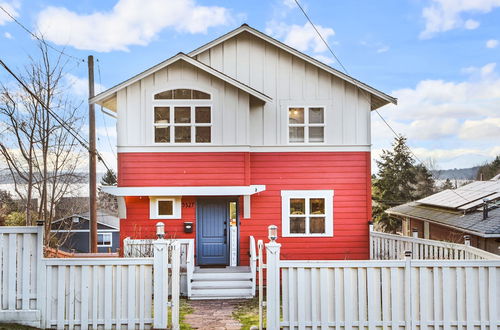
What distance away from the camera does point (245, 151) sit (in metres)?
10.5

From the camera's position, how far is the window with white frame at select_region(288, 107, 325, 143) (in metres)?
11.4

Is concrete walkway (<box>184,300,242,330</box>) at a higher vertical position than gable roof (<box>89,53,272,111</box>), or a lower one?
lower

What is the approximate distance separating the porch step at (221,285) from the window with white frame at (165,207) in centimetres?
178

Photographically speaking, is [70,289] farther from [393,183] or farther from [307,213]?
[393,183]

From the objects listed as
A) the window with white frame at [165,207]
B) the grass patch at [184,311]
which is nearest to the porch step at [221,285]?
the grass patch at [184,311]

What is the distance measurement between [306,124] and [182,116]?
3.51 metres

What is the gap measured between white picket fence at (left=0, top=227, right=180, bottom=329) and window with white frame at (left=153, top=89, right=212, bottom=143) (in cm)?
513

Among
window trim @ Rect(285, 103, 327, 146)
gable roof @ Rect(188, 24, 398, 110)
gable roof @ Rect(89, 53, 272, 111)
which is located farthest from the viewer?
window trim @ Rect(285, 103, 327, 146)

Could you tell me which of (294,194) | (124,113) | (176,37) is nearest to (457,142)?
(176,37)

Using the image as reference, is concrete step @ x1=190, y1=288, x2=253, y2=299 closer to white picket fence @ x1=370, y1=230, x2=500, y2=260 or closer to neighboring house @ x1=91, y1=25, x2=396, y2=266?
neighboring house @ x1=91, y1=25, x2=396, y2=266

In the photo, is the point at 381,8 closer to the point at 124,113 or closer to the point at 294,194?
the point at 294,194

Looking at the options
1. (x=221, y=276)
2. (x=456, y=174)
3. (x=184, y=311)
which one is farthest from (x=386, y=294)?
(x=456, y=174)

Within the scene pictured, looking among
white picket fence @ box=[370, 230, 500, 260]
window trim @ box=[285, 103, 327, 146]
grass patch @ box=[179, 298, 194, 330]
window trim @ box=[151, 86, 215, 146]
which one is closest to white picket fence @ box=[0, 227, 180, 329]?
grass patch @ box=[179, 298, 194, 330]

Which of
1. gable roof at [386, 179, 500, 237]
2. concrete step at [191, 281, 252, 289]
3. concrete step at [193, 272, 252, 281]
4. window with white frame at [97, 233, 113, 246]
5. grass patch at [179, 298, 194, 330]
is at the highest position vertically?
gable roof at [386, 179, 500, 237]
